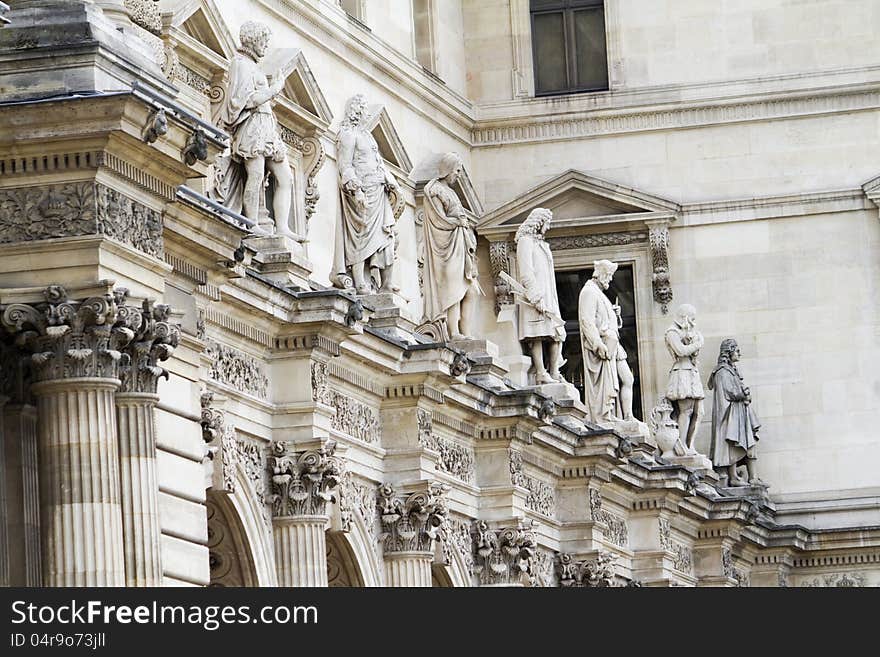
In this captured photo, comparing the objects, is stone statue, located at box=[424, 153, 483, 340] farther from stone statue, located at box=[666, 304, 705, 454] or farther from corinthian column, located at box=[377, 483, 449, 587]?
stone statue, located at box=[666, 304, 705, 454]

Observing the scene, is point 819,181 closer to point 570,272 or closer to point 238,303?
point 570,272

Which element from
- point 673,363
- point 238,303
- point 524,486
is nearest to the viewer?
point 238,303

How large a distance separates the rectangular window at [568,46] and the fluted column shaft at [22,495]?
2854 centimetres

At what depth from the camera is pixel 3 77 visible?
22547 mm

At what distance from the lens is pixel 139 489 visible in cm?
2275

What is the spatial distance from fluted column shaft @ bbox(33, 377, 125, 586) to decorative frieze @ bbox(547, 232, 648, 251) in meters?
27.5

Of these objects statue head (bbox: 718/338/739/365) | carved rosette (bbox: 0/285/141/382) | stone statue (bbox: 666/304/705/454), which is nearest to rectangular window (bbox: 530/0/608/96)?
stone statue (bbox: 666/304/705/454)

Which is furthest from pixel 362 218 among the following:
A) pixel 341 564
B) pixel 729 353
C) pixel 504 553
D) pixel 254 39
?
pixel 729 353

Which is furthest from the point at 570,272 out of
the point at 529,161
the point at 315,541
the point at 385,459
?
the point at 315,541

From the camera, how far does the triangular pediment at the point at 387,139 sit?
42.4 metres

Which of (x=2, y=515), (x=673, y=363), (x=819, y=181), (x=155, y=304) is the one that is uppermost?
(x=819, y=181)

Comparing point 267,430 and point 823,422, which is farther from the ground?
point 823,422

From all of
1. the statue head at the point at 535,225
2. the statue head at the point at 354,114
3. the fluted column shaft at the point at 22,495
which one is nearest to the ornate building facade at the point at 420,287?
the fluted column shaft at the point at 22,495

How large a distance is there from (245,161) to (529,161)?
18.7 meters
